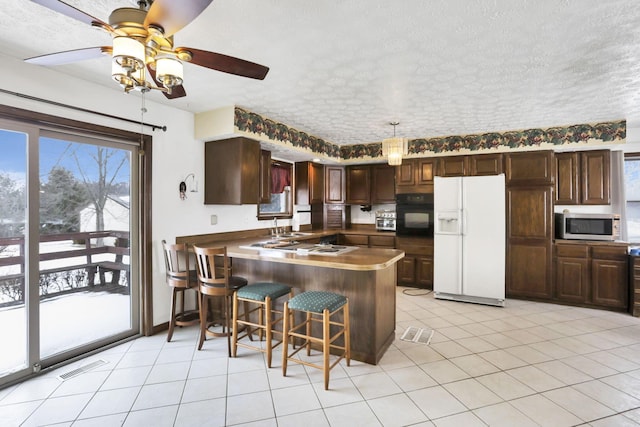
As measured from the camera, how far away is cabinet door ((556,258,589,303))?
421 cm

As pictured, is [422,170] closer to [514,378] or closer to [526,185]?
[526,185]

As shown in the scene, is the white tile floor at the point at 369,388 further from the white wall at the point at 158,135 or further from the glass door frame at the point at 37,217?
the white wall at the point at 158,135

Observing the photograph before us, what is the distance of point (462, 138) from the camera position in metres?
4.86

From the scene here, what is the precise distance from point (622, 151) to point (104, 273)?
21.7 ft

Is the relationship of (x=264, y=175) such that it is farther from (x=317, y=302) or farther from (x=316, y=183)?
(x=317, y=302)

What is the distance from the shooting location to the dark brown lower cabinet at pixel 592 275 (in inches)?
158

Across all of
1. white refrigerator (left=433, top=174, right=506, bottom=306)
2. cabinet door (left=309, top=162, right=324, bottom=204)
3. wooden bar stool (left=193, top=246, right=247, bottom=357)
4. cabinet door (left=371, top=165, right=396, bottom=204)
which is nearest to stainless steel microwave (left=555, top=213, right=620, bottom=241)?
white refrigerator (left=433, top=174, right=506, bottom=306)

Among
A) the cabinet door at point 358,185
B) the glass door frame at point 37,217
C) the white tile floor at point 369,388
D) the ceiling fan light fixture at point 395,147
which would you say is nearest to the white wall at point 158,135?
the glass door frame at point 37,217

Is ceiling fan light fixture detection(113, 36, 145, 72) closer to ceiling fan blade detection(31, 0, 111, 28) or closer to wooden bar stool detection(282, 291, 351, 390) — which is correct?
ceiling fan blade detection(31, 0, 111, 28)

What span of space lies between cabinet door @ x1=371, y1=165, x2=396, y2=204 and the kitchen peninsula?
9.05ft

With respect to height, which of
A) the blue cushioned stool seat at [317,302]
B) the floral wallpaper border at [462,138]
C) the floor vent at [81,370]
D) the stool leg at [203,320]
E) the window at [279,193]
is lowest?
the floor vent at [81,370]

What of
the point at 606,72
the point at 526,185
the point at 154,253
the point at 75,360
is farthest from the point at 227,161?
the point at 526,185

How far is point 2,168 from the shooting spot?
2387 mm

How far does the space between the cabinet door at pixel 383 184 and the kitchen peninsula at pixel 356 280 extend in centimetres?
276
